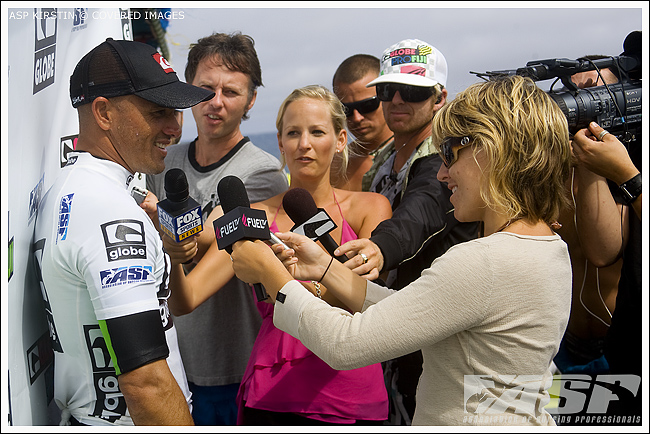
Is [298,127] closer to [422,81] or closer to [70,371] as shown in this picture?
[422,81]

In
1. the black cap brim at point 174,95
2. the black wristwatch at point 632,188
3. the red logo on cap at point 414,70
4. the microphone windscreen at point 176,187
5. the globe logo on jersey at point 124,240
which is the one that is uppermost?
the red logo on cap at point 414,70

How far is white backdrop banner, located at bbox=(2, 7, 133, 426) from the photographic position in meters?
1.74

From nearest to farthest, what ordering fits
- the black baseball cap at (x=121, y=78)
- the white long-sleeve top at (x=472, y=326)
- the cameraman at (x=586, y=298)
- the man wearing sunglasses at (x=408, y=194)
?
the white long-sleeve top at (x=472, y=326), the black baseball cap at (x=121, y=78), the man wearing sunglasses at (x=408, y=194), the cameraman at (x=586, y=298)

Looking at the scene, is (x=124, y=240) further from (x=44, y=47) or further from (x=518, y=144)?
(x=518, y=144)

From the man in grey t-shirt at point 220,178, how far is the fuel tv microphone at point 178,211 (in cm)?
79

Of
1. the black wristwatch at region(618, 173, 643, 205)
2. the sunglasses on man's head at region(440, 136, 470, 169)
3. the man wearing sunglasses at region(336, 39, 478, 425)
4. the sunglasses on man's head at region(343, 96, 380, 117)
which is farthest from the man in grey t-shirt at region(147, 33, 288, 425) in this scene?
the black wristwatch at region(618, 173, 643, 205)

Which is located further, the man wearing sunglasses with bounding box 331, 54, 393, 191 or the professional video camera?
the man wearing sunglasses with bounding box 331, 54, 393, 191

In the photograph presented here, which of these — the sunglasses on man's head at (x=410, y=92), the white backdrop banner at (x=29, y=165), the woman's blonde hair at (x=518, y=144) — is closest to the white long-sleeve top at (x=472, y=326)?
the woman's blonde hair at (x=518, y=144)

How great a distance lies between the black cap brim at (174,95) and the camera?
1.86 m

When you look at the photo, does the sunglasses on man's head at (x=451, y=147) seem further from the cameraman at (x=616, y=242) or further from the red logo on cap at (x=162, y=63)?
the red logo on cap at (x=162, y=63)

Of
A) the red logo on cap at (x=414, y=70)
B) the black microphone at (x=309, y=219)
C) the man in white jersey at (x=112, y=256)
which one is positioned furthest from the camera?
the red logo on cap at (x=414, y=70)

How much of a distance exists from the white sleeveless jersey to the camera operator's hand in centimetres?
160

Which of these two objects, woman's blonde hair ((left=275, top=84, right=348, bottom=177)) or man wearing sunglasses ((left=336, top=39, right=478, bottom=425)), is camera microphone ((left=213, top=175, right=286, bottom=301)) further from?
woman's blonde hair ((left=275, top=84, right=348, bottom=177))

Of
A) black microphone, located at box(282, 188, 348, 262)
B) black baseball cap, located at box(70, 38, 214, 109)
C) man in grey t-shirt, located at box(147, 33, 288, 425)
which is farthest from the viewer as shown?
man in grey t-shirt, located at box(147, 33, 288, 425)
